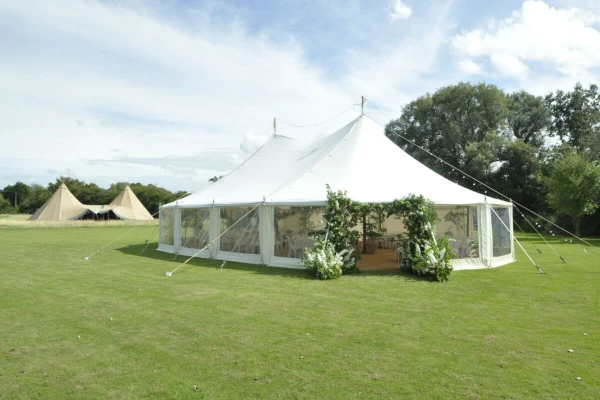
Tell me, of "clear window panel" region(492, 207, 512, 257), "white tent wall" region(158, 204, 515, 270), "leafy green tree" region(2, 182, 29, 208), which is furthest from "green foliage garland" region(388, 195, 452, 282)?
"leafy green tree" region(2, 182, 29, 208)

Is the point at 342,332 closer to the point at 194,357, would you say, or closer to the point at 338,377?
the point at 338,377

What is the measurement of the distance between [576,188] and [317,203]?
52.1 feet

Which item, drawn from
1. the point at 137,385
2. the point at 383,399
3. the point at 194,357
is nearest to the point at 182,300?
the point at 194,357

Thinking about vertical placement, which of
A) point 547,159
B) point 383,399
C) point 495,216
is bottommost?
point 383,399

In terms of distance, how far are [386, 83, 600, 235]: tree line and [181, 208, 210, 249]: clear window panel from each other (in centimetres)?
1372

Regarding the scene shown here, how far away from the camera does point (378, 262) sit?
1098 cm

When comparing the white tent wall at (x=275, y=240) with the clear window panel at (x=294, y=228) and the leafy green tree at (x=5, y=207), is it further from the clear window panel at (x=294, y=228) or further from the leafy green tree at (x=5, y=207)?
the leafy green tree at (x=5, y=207)

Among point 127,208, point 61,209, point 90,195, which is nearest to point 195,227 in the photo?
point 61,209

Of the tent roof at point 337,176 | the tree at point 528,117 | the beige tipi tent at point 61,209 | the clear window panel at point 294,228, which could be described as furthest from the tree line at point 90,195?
the clear window panel at point 294,228

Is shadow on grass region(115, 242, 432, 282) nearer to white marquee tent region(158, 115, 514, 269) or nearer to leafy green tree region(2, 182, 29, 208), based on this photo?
white marquee tent region(158, 115, 514, 269)

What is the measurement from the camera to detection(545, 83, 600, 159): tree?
2843 centimetres

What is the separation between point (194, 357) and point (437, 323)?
115 inches

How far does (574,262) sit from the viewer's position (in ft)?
34.6

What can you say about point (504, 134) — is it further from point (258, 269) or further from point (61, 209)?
point (61, 209)
